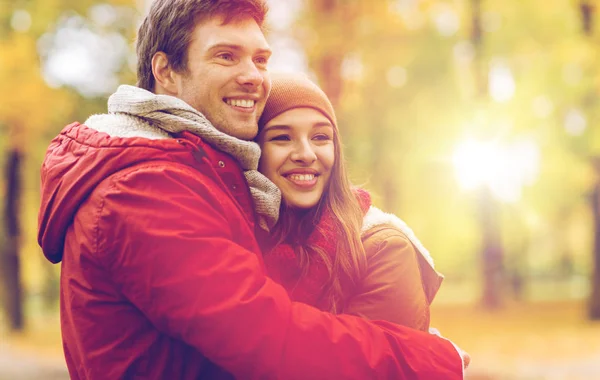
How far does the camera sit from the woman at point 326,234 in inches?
99.4

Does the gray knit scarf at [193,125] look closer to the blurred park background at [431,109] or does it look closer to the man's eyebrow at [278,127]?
the man's eyebrow at [278,127]

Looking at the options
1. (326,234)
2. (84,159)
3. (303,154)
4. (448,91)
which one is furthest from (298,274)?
(448,91)

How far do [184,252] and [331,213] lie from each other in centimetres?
104

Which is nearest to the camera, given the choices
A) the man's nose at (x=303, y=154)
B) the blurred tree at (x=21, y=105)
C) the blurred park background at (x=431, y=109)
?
the man's nose at (x=303, y=154)

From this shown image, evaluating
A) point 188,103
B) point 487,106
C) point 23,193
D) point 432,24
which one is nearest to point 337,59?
point 487,106

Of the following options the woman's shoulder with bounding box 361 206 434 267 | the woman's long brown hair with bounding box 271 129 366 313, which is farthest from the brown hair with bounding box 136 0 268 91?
the woman's shoulder with bounding box 361 206 434 267

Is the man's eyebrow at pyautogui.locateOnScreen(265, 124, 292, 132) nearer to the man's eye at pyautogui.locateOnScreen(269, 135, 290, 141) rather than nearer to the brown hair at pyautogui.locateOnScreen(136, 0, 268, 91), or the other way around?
the man's eye at pyautogui.locateOnScreen(269, 135, 290, 141)

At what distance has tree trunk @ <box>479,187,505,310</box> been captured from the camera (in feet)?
55.0

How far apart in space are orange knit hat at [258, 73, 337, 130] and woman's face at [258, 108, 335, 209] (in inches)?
0.9

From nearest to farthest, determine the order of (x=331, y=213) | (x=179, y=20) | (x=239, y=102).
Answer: (x=179, y=20) < (x=239, y=102) < (x=331, y=213)

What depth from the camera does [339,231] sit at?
2727 mm

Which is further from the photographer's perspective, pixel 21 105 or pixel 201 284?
pixel 21 105

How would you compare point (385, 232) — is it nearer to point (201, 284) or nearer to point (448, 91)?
point (201, 284)

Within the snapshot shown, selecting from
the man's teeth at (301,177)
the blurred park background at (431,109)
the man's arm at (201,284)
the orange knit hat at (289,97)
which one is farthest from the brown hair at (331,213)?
the blurred park background at (431,109)
